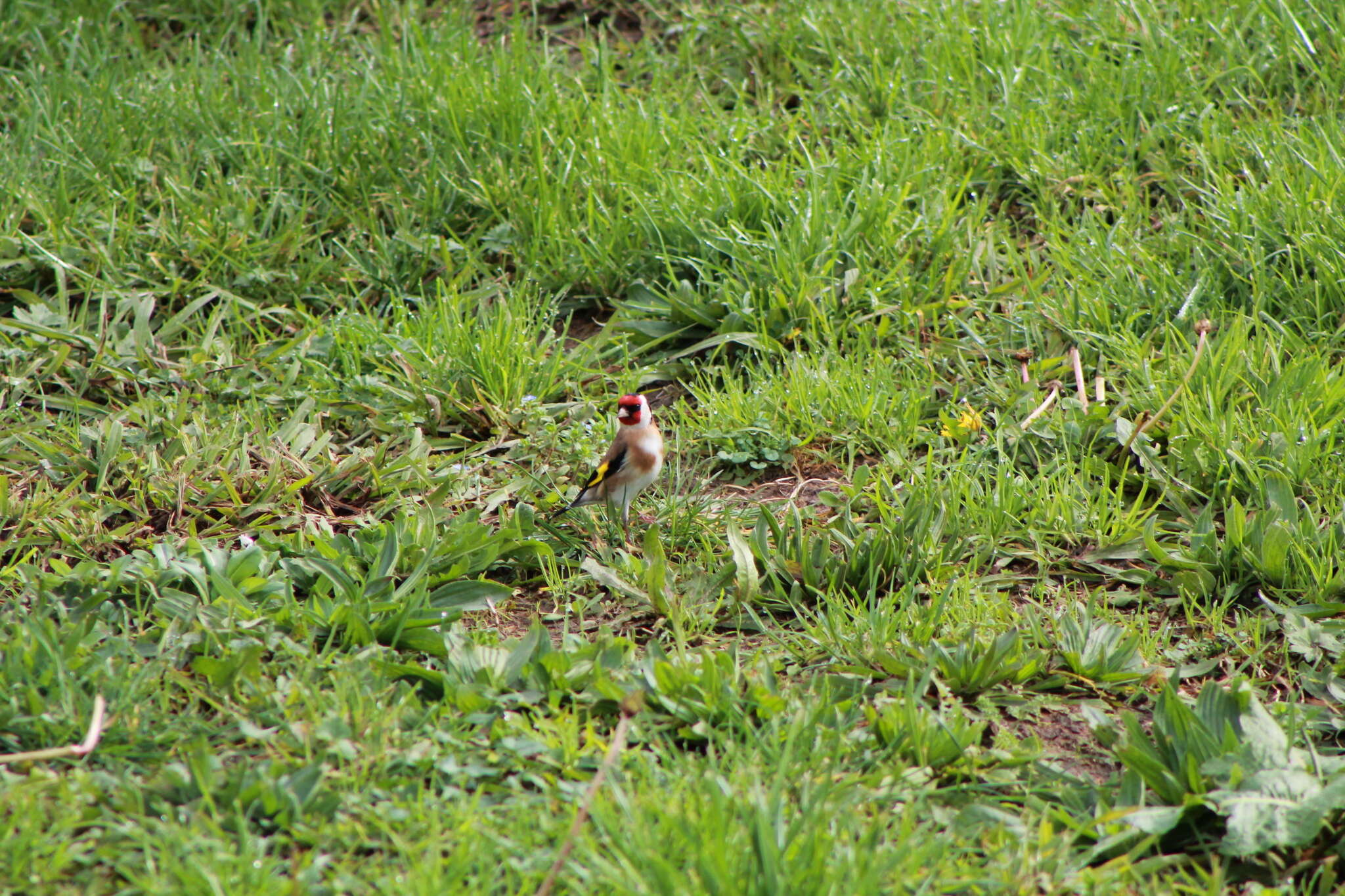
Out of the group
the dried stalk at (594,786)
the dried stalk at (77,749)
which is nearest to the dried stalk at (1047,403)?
the dried stalk at (594,786)

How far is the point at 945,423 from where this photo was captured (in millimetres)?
4148

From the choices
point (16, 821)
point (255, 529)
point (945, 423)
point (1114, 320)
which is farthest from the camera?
point (1114, 320)

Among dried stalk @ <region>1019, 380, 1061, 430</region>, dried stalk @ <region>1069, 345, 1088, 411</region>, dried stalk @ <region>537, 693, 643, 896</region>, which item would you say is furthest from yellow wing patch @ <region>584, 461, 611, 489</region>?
dried stalk @ <region>1069, 345, 1088, 411</region>

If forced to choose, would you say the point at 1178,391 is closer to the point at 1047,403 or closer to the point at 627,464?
the point at 1047,403

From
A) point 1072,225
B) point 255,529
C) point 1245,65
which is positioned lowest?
point 255,529

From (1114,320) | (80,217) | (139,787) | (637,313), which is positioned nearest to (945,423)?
(1114,320)

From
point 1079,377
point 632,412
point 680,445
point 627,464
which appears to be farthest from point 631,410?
point 1079,377

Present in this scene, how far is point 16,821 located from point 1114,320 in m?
3.90

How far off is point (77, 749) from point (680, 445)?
7.22ft

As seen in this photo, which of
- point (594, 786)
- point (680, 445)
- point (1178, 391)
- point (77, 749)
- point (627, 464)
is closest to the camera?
point (594, 786)

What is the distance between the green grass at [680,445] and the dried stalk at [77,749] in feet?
0.17

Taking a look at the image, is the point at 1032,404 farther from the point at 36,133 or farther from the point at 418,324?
the point at 36,133

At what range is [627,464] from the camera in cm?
367

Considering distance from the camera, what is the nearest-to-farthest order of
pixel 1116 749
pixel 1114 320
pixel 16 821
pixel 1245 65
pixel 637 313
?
pixel 16 821 → pixel 1116 749 → pixel 1114 320 → pixel 637 313 → pixel 1245 65
